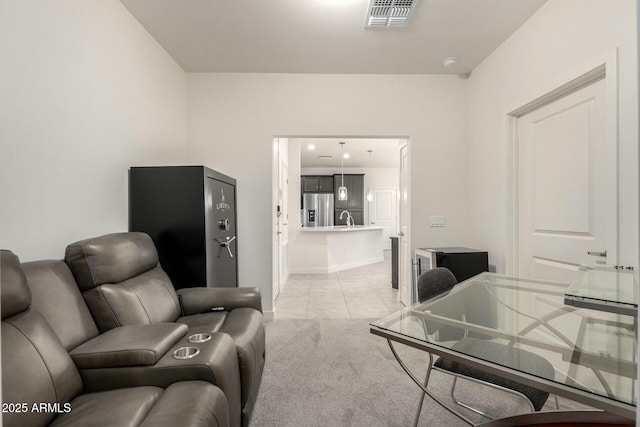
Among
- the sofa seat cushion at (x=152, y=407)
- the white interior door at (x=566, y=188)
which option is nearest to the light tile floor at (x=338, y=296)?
the white interior door at (x=566, y=188)

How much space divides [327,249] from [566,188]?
4402 mm

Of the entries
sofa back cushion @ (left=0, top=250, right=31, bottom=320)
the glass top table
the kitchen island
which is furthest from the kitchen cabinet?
sofa back cushion @ (left=0, top=250, right=31, bottom=320)

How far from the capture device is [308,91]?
141 inches

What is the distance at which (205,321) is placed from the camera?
2049mm

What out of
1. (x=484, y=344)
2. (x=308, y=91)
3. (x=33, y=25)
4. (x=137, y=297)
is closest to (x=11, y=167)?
(x=33, y=25)

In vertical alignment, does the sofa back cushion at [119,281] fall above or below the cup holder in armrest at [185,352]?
above

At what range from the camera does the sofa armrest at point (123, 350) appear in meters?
1.27

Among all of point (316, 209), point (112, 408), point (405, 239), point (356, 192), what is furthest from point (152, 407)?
point (356, 192)

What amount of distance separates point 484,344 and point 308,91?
10.3ft

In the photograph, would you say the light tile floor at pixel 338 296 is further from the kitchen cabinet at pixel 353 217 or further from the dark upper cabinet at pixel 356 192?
the dark upper cabinet at pixel 356 192

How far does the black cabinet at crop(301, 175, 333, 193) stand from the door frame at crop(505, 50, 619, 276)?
6868mm

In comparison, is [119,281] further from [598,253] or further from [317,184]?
[317,184]

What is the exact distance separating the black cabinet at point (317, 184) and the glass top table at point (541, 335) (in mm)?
7927

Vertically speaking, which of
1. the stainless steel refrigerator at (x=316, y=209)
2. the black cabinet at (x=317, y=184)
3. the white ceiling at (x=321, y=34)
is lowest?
the stainless steel refrigerator at (x=316, y=209)
